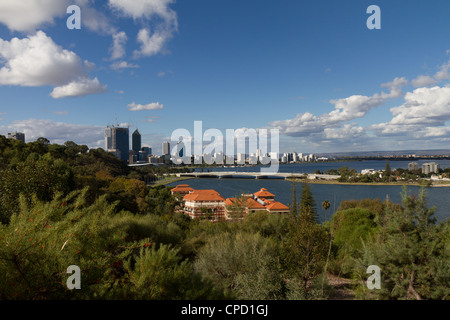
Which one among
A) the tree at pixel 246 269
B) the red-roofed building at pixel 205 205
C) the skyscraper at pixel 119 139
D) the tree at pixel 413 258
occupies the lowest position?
the red-roofed building at pixel 205 205

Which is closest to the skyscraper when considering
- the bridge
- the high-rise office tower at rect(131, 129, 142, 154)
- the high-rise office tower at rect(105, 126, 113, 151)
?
the high-rise office tower at rect(105, 126, 113, 151)

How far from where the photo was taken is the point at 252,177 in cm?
7781

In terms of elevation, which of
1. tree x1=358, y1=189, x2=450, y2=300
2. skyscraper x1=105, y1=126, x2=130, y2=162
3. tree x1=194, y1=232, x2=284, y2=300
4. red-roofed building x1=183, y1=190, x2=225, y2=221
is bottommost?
red-roofed building x1=183, y1=190, x2=225, y2=221

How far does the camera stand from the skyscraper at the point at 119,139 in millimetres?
105250

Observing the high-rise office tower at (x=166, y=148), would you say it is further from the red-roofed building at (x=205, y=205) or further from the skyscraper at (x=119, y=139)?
the red-roofed building at (x=205, y=205)

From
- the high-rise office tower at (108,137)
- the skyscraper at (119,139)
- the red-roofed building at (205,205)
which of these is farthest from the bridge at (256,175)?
the high-rise office tower at (108,137)

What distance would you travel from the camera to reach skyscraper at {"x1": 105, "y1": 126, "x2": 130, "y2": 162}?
105m

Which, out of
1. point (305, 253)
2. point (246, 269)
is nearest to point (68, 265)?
point (246, 269)

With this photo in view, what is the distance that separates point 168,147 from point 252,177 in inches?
2256

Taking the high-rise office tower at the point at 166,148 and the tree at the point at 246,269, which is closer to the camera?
the tree at the point at 246,269

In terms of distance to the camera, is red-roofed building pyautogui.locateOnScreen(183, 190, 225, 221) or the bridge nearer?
red-roofed building pyautogui.locateOnScreen(183, 190, 225, 221)

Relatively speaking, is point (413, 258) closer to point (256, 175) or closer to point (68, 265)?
point (68, 265)

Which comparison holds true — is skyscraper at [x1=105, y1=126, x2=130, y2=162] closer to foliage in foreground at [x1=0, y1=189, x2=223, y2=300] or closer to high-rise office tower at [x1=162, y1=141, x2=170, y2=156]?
high-rise office tower at [x1=162, y1=141, x2=170, y2=156]

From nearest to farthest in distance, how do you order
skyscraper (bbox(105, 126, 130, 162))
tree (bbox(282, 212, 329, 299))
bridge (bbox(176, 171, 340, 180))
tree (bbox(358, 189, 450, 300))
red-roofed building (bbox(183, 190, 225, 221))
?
1. tree (bbox(358, 189, 450, 300))
2. tree (bbox(282, 212, 329, 299))
3. red-roofed building (bbox(183, 190, 225, 221))
4. bridge (bbox(176, 171, 340, 180))
5. skyscraper (bbox(105, 126, 130, 162))
